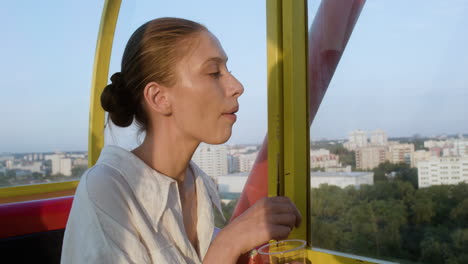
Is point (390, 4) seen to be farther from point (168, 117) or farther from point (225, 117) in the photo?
point (168, 117)

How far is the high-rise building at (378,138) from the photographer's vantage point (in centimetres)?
153

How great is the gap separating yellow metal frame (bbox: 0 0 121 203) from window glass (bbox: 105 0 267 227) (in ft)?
3.63


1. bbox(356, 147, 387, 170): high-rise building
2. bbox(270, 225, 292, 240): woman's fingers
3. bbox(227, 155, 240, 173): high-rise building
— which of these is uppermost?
bbox(356, 147, 387, 170): high-rise building

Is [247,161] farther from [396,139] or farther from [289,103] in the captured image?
[396,139]

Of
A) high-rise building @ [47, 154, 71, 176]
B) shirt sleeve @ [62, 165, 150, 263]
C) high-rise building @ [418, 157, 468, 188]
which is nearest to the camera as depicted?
shirt sleeve @ [62, 165, 150, 263]

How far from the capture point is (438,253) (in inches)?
54.7

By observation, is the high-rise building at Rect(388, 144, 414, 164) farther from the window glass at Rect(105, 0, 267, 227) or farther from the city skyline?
the window glass at Rect(105, 0, 267, 227)

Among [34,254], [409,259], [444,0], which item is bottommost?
[34,254]

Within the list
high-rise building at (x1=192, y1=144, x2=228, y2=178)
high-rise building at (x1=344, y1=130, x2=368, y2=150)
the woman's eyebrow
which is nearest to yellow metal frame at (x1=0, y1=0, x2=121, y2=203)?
high-rise building at (x1=192, y1=144, x2=228, y2=178)

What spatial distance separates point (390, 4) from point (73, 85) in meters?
3.32

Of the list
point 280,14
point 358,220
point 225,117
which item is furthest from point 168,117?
point 358,220

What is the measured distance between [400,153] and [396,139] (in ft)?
0.17

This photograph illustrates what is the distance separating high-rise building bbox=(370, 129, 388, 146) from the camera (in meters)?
1.53

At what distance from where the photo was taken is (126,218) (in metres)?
1.30
